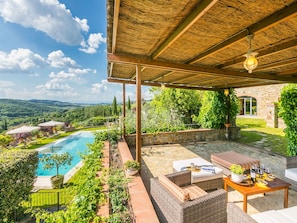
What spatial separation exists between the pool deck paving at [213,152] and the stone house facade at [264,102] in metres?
6.43

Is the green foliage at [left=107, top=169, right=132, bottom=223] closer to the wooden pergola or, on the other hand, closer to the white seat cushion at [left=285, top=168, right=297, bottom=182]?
the wooden pergola

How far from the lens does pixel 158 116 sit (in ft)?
32.7

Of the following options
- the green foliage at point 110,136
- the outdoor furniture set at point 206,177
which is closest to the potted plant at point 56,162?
the green foliage at point 110,136

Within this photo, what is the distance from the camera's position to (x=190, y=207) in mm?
2369

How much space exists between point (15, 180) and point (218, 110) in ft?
31.9

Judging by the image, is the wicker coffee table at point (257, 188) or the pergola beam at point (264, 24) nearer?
the pergola beam at point (264, 24)

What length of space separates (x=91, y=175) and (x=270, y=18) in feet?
13.4

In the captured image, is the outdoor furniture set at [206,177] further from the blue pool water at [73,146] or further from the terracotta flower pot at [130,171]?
the blue pool water at [73,146]

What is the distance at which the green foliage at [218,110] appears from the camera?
1012cm

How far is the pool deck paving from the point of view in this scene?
12.4 feet

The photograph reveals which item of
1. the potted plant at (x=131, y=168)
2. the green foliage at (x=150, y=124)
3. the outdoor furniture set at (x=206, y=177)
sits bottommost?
the outdoor furniture set at (x=206, y=177)

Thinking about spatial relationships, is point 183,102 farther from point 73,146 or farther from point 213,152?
point 73,146

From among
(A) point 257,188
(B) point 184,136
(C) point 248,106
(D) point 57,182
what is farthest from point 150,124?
(C) point 248,106

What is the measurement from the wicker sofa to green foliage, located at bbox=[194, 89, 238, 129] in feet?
25.1
